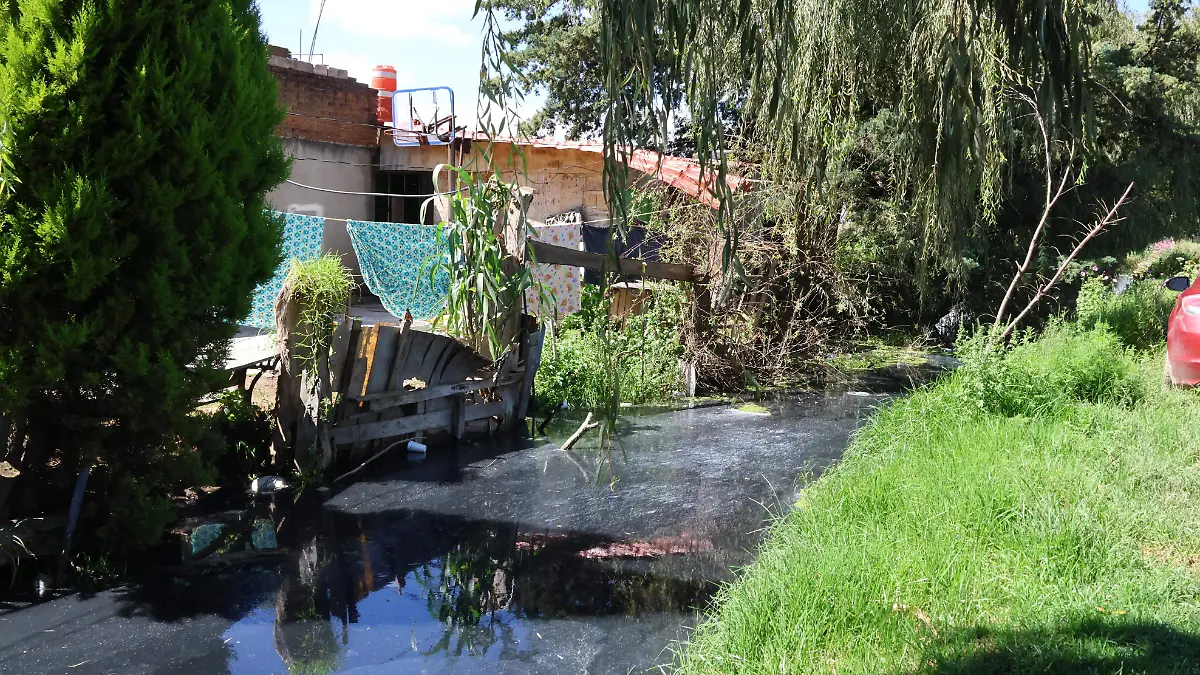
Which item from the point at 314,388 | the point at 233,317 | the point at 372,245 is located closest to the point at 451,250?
the point at 233,317

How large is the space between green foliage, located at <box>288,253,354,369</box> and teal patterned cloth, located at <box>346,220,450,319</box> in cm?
315

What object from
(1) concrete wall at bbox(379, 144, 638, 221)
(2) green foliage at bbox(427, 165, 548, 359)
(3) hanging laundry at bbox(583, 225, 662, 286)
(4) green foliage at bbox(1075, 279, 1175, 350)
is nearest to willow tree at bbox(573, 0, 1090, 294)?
(2) green foliage at bbox(427, 165, 548, 359)

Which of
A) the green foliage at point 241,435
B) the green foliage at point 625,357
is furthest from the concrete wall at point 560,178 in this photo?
the green foliage at point 241,435

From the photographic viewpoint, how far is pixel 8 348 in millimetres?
4711

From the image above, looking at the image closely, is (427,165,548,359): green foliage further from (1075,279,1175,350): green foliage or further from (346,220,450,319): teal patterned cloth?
(1075,279,1175,350): green foliage

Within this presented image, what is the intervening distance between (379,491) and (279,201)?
8636 millimetres

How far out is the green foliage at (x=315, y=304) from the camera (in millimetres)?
7086

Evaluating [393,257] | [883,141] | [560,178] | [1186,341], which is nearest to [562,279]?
[393,257]

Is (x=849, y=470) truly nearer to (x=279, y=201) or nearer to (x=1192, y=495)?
(x=1192, y=495)

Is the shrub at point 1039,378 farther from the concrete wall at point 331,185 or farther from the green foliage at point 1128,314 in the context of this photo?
the concrete wall at point 331,185

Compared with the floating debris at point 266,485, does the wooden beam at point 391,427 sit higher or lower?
higher

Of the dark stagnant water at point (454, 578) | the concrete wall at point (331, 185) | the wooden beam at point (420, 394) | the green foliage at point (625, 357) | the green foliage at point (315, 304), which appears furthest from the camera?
the concrete wall at point (331, 185)

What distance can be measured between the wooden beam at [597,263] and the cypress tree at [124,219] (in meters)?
2.42

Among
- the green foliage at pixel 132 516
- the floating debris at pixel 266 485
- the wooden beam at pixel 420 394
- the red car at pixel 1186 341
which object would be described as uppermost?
the red car at pixel 1186 341
